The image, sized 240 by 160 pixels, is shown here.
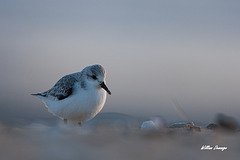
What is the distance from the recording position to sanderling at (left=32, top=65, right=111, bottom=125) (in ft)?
21.7

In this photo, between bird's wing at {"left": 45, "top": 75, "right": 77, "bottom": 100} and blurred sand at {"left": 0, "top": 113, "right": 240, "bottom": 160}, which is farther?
bird's wing at {"left": 45, "top": 75, "right": 77, "bottom": 100}

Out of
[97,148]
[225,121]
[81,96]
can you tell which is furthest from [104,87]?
[97,148]

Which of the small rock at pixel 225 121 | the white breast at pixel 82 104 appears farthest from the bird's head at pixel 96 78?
the small rock at pixel 225 121

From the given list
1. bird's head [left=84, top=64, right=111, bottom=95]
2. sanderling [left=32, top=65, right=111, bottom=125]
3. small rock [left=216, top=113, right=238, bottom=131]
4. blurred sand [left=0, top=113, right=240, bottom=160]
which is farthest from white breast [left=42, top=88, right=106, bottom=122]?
blurred sand [left=0, top=113, right=240, bottom=160]

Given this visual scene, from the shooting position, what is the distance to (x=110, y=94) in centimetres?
688

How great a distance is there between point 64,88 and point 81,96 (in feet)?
2.28

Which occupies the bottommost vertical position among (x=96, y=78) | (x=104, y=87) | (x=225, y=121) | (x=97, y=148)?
(x=97, y=148)

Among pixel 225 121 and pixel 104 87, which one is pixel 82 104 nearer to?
pixel 104 87

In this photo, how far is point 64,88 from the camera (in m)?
7.21

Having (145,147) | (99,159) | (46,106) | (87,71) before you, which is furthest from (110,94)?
(99,159)

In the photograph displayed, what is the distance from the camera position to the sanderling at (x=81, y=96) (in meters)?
6.60

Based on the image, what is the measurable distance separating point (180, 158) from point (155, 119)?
11.8ft

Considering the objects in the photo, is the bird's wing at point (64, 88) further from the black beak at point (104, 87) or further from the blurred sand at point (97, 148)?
the blurred sand at point (97, 148)

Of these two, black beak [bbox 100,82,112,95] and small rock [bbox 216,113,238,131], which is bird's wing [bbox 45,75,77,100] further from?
small rock [bbox 216,113,238,131]
